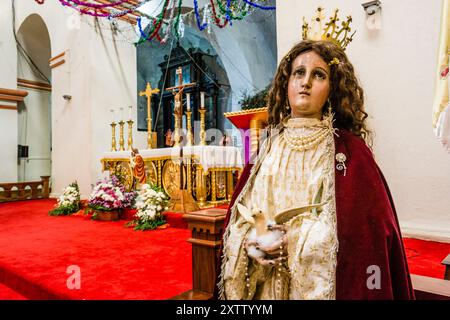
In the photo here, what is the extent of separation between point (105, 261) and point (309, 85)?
2515mm

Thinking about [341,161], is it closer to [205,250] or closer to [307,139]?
[307,139]

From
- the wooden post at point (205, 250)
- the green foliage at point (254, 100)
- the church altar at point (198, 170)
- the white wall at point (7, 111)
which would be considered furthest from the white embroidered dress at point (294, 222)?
the white wall at point (7, 111)

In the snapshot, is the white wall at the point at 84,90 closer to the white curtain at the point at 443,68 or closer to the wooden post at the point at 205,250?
the wooden post at the point at 205,250

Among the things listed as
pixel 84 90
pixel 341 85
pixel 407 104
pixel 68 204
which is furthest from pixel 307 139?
pixel 84 90

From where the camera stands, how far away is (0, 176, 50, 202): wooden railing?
841cm

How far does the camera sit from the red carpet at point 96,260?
2.31 meters

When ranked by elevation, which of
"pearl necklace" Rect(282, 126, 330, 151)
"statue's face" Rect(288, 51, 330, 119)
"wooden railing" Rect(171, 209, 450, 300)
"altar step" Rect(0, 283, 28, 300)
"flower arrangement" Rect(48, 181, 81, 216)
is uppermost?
"statue's face" Rect(288, 51, 330, 119)

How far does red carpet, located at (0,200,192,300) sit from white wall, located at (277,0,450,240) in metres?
2.31

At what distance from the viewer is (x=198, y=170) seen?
→ 5.04 m

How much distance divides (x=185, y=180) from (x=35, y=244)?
221 centimetres

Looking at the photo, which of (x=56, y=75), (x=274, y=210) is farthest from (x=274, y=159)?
(x=56, y=75)

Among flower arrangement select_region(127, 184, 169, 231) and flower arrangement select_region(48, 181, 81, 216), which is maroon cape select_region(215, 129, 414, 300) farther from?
flower arrangement select_region(48, 181, 81, 216)

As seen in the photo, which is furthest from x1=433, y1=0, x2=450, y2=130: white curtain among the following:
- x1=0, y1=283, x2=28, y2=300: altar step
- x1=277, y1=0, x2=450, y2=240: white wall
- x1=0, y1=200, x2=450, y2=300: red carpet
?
x1=0, y1=283, x2=28, y2=300: altar step
